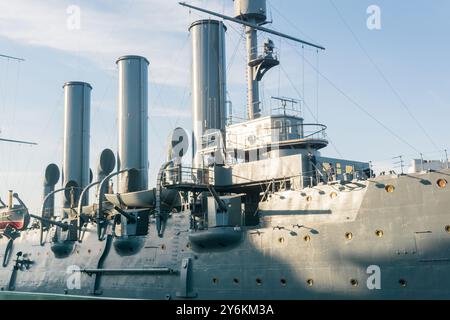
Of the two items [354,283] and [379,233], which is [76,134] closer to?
[354,283]

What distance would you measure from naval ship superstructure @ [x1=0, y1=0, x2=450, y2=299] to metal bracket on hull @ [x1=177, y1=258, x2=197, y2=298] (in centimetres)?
6

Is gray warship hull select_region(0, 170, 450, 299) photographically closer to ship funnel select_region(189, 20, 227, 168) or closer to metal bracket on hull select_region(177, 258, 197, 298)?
metal bracket on hull select_region(177, 258, 197, 298)

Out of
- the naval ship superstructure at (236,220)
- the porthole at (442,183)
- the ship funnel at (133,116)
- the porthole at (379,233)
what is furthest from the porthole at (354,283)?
the ship funnel at (133,116)

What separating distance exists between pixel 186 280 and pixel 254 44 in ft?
43.0

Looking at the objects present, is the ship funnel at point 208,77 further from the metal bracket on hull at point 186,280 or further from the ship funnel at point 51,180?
the ship funnel at point 51,180

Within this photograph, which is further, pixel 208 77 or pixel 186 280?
pixel 208 77

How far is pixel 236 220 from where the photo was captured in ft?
67.5

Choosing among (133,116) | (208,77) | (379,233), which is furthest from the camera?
(133,116)

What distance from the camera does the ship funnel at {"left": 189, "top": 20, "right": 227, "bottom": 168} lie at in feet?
93.2

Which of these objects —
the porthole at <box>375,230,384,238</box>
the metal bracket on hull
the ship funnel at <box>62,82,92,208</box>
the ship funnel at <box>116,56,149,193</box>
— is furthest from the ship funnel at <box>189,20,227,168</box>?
the ship funnel at <box>62,82,92,208</box>

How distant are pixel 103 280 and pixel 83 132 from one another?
1715cm

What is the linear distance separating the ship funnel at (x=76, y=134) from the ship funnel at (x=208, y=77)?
42.5 feet

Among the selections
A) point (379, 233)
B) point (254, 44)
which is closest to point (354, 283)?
point (379, 233)
